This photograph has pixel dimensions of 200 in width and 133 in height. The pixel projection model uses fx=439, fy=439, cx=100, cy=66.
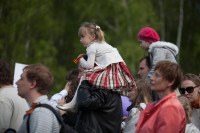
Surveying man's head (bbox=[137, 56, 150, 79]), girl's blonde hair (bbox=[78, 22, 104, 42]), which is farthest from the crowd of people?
man's head (bbox=[137, 56, 150, 79])

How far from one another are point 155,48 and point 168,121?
2.91 meters

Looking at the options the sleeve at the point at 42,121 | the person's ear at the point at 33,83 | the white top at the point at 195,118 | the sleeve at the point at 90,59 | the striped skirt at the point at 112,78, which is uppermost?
the sleeve at the point at 90,59

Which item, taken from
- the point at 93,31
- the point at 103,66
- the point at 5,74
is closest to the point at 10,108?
the point at 5,74

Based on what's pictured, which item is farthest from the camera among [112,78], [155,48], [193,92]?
[155,48]

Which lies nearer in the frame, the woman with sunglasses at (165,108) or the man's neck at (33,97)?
the woman with sunglasses at (165,108)

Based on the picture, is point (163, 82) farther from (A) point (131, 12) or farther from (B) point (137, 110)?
(A) point (131, 12)

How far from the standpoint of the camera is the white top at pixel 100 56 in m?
5.55

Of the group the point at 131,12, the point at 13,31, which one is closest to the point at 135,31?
the point at 131,12

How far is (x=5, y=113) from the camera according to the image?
18.5ft

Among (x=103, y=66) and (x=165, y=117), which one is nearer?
(x=165, y=117)

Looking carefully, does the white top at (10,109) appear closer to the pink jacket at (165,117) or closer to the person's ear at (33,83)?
the person's ear at (33,83)

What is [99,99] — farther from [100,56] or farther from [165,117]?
[165,117]

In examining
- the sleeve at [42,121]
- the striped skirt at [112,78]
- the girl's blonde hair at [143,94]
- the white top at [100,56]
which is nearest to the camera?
the sleeve at [42,121]

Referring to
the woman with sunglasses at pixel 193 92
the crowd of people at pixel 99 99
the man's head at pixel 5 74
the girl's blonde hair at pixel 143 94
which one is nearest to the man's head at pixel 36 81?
the crowd of people at pixel 99 99
